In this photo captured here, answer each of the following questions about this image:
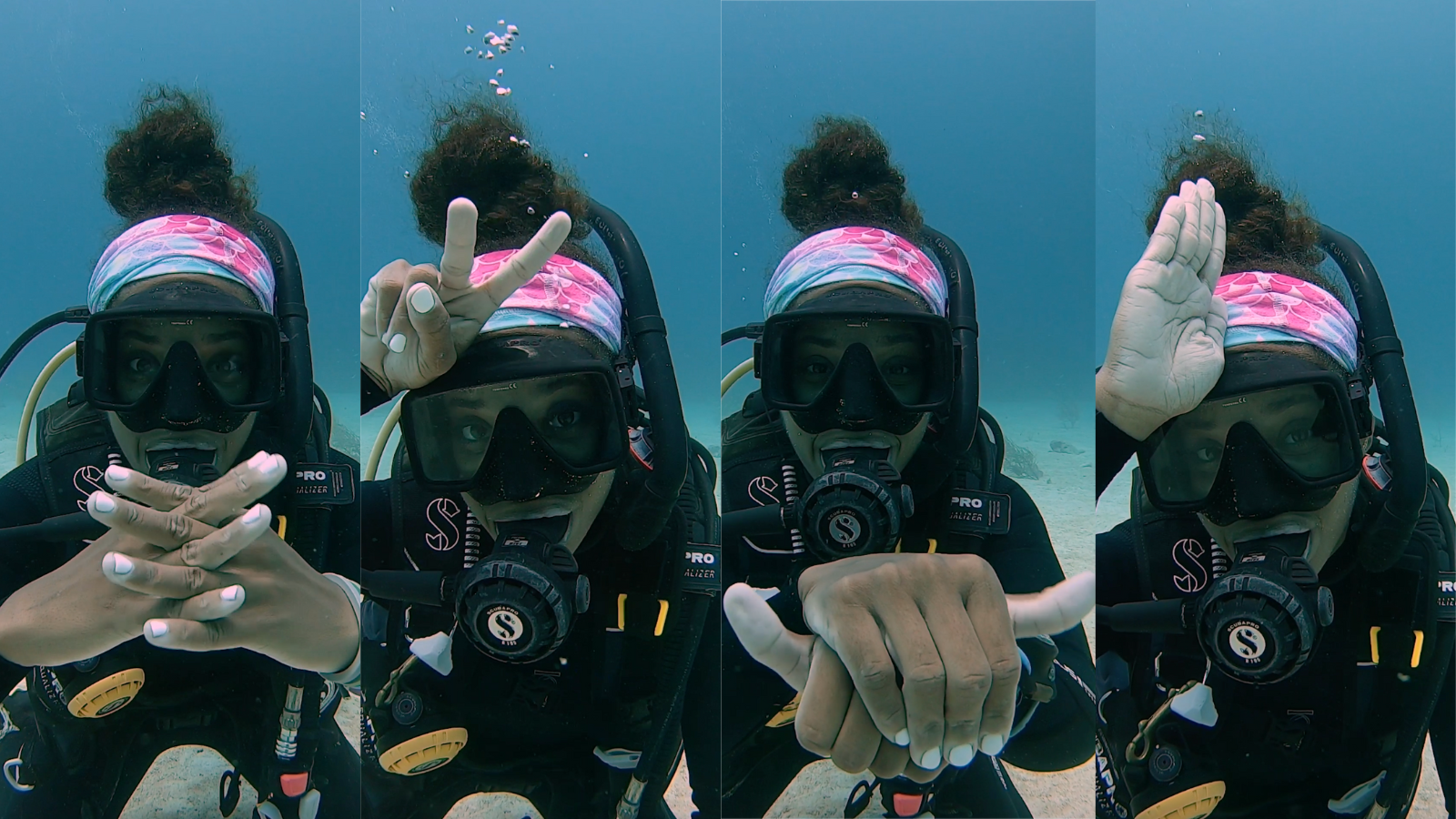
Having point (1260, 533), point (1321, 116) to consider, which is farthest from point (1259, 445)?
point (1321, 116)

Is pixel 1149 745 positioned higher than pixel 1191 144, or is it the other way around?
pixel 1191 144

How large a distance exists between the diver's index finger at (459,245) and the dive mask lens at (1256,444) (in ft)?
6.53

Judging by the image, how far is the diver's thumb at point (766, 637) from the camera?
1563 millimetres

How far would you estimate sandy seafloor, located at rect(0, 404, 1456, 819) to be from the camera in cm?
241

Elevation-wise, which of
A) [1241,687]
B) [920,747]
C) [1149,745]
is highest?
[920,747]

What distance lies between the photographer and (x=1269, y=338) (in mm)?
2172

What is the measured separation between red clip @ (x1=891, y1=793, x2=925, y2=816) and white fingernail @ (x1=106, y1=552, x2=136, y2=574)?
2252 millimetres

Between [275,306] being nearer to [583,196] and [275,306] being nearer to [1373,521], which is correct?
[583,196]

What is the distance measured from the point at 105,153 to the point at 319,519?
1.43m

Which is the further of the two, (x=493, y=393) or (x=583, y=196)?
(x=583, y=196)

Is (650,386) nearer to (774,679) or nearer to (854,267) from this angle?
(854,267)

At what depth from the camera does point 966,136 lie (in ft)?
8.46

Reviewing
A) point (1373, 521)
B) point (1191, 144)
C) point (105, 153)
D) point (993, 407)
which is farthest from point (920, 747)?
point (105, 153)

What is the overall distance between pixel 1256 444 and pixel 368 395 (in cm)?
270
